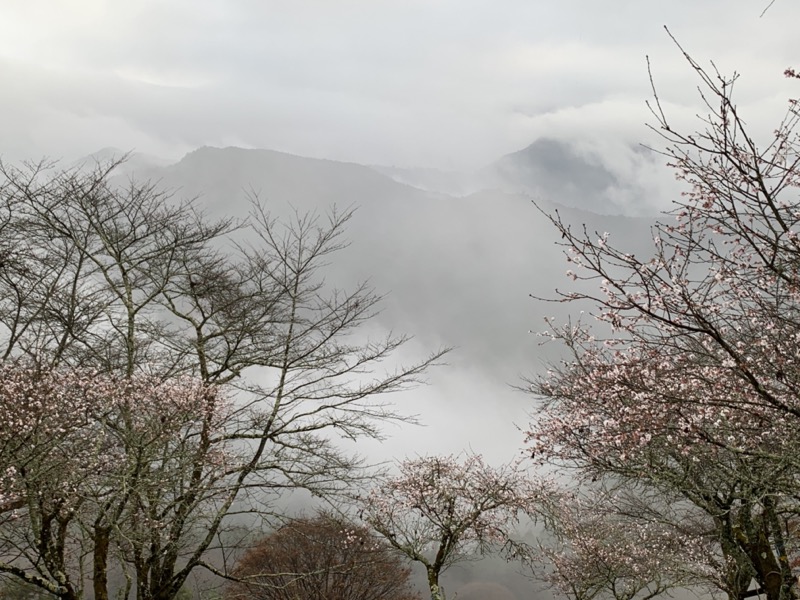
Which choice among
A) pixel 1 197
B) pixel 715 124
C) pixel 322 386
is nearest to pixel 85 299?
pixel 1 197

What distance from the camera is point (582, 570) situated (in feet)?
64.7

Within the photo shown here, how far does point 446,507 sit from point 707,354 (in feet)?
34.2

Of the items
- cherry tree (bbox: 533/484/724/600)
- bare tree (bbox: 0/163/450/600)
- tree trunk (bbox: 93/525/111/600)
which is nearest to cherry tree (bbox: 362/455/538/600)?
cherry tree (bbox: 533/484/724/600)

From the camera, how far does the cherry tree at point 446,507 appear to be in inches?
514

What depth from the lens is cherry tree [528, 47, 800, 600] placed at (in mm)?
4238

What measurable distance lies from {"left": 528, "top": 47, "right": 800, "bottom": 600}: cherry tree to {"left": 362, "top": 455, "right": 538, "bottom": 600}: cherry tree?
4457mm

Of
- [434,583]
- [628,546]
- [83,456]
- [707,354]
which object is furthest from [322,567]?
[707,354]

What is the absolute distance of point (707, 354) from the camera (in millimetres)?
4312

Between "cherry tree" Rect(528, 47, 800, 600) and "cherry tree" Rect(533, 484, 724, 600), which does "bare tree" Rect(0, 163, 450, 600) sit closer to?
"cherry tree" Rect(528, 47, 800, 600)

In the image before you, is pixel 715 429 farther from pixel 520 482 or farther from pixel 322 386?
pixel 520 482

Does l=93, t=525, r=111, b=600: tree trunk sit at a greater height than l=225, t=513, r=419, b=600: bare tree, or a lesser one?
greater

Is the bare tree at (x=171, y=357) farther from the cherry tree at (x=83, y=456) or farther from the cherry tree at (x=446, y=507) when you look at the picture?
the cherry tree at (x=446, y=507)

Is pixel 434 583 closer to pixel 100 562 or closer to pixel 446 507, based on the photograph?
pixel 446 507

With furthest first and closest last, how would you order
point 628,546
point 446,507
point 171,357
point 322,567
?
point 322,567 < point 628,546 < point 446,507 < point 171,357
